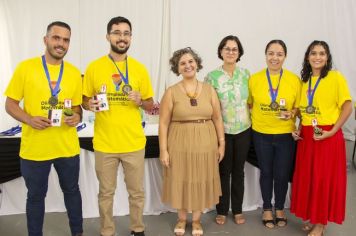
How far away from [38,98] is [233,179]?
1.63 metres

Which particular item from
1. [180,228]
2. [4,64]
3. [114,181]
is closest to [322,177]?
[180,228]

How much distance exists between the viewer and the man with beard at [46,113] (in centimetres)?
192

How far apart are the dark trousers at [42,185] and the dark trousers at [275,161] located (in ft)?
4.62

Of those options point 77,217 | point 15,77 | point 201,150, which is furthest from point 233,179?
point 15,77

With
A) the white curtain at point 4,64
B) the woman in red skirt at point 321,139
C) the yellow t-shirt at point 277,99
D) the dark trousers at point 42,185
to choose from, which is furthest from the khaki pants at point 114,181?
the white curtain at point 4,64

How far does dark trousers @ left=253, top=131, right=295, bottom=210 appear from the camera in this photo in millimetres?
2492

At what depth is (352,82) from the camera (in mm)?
5531

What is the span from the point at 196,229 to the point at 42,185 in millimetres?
1210

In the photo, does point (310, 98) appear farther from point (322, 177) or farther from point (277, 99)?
point (322, 177)

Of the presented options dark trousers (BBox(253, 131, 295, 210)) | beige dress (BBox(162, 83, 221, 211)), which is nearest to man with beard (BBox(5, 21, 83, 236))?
beige dress (BBox(162, 83, 221, 211))

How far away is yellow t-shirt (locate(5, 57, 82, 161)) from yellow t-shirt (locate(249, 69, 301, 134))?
1.32 meters

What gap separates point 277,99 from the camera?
2424mm

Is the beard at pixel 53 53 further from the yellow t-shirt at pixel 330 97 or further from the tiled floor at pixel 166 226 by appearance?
the yellow t-shirt at pixel 330 97

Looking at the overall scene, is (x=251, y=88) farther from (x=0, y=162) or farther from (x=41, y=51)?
(x=41, y=51)
